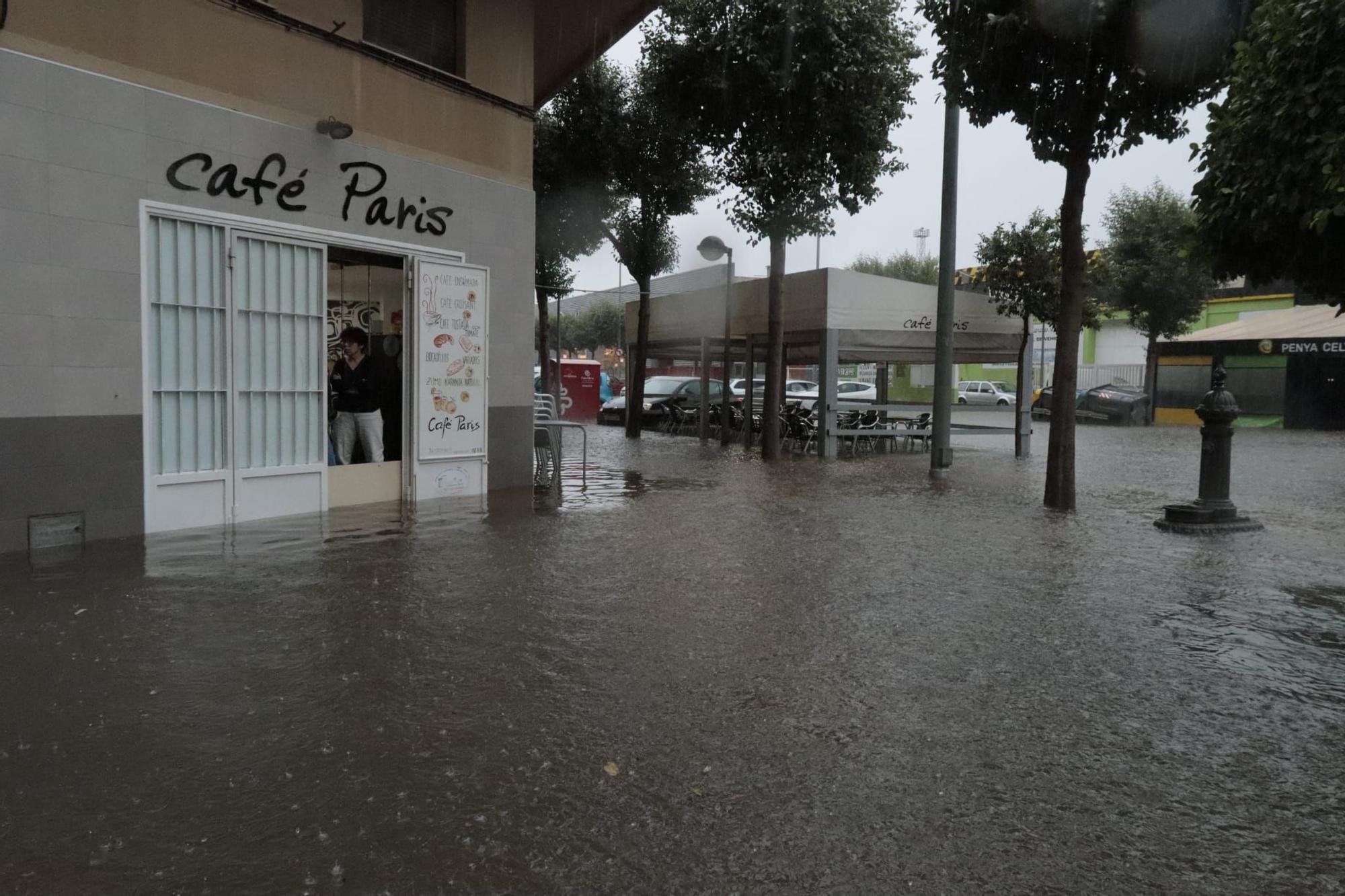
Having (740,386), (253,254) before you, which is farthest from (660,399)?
(253,254)

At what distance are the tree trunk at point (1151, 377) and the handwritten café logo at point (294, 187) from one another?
2875cm

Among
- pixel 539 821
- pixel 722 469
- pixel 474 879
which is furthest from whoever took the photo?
pixel 722 469

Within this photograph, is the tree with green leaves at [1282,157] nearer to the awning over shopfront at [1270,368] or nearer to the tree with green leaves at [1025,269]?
the tree with green leaves at [1025,269]

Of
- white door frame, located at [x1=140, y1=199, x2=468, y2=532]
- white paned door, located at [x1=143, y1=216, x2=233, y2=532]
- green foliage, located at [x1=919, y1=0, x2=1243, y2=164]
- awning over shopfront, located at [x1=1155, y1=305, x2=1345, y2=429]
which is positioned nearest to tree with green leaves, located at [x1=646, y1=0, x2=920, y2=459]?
green foliage, located at [x1=919, y1=0, x2=1243, y2=164]

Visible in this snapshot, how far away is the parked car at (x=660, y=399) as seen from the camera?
83.9 feet

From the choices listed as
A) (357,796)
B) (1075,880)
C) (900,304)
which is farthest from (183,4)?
(900,304)

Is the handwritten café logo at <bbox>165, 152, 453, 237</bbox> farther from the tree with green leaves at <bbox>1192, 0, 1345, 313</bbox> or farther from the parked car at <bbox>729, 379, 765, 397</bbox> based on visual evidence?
the parked car at <bbox>729, 379, 765, 397</bbox>

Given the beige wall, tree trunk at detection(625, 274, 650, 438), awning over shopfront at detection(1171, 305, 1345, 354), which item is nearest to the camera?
the beige wall

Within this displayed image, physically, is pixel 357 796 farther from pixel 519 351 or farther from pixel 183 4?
pixel 519 351

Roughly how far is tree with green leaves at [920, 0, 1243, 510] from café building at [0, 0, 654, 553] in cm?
482

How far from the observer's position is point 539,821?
3.21 metres

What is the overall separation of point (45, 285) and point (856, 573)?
6070 millimetres

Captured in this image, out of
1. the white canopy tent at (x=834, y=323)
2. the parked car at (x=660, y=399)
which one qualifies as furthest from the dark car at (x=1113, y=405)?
the white canopy tent at (x=834, y=323)

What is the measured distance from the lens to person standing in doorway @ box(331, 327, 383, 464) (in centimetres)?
1021
